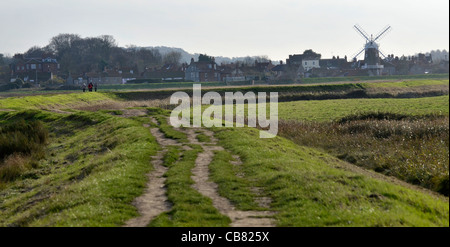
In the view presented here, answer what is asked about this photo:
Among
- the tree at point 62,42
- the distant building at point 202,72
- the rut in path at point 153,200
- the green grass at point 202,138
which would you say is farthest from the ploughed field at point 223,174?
the tree at point 62,42

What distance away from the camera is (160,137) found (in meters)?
33.9

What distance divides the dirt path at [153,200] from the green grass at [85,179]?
28cm

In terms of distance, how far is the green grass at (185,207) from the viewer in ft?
46.5

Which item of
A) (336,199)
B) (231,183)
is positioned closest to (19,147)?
(231,183)

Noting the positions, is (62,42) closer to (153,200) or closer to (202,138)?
(202,138)

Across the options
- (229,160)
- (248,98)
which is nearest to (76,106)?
(248,98)

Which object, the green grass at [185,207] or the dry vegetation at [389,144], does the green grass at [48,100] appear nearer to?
the dry vegetation at [389,144]

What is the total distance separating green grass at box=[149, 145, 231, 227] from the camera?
14.2m

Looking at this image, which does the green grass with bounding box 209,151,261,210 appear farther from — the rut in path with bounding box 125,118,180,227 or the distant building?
the distant building

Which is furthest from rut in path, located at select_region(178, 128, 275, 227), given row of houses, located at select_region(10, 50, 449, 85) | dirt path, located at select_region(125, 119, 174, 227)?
row of houses, located at select_region(10, 50, 449, 85)

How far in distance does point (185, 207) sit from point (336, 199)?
4442 millimetres

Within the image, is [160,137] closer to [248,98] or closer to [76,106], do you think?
[76,106]

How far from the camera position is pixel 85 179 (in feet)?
73.0

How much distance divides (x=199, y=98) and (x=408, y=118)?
38424 millimetres
